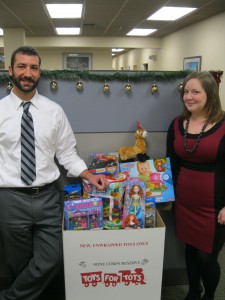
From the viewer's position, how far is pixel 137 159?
1.67 m

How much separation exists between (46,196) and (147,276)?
63 centimetres

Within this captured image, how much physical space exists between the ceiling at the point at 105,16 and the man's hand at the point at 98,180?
4.35m

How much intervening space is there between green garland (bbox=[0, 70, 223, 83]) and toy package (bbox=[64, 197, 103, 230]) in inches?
27.3

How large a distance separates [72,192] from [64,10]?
16.9ft

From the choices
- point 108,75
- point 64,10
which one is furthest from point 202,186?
point 64,10

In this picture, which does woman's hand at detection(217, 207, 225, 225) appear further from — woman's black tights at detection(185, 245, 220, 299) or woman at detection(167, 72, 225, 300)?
woman's black tights at detection(185, 245, 220, 299)

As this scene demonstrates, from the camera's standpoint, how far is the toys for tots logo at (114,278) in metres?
1.35

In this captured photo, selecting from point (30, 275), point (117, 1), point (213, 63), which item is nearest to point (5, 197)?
point (30, 275)

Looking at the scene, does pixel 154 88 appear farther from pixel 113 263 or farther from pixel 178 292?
pixel 178 292

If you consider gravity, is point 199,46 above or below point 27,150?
above

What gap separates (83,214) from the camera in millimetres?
1389

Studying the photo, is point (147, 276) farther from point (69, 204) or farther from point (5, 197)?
point (5, 197)

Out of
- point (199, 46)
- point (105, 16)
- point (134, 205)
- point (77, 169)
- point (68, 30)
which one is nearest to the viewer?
point (134, 205)

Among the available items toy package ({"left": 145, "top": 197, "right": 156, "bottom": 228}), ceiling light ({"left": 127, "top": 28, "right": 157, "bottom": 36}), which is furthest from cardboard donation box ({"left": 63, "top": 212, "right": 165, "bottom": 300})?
ceiling light ({"left": 127, "top": 28, "right": 157, "bottom": 36})
